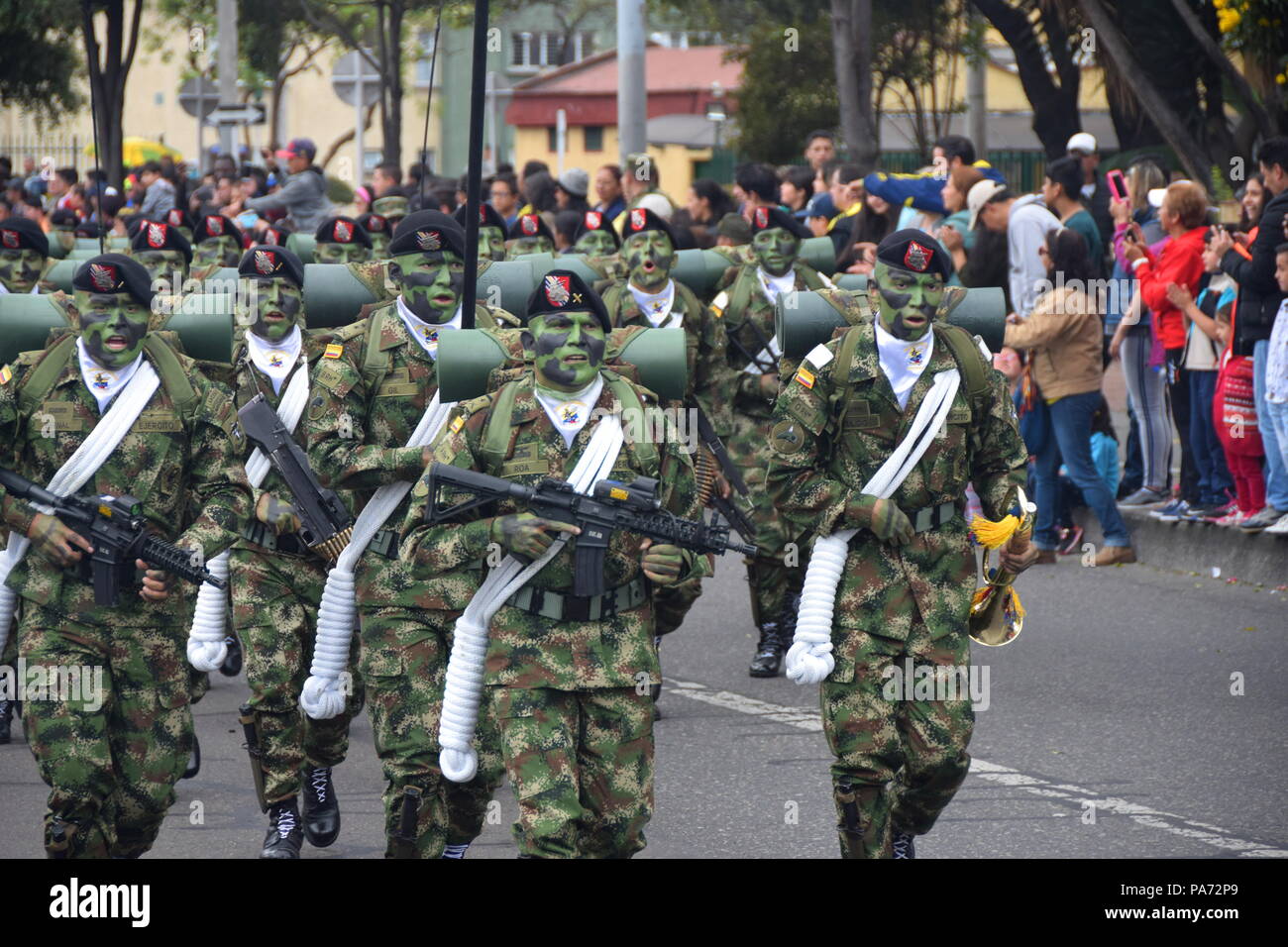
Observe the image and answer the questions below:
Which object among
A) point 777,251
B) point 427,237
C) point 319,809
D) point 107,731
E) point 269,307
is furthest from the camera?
point 777,251

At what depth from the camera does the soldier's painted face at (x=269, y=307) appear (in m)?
7.84

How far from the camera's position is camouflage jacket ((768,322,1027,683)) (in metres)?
6.41

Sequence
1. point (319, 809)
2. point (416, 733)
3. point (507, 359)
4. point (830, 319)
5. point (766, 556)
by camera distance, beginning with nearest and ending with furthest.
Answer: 1. point (507, 359)
2. point (416, 733)
3. point (830, 319)
4. point (319, 809)
5. point (766, 556)

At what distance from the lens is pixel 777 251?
10.9m

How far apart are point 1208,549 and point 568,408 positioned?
7.05 meters

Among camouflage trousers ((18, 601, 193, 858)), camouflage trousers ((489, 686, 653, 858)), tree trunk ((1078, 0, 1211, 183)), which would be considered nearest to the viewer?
camouflage trousers ((489, 686, 653, 858))

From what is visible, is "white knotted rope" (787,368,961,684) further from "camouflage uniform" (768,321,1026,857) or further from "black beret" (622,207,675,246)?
"black beret" (622,207,675,246)

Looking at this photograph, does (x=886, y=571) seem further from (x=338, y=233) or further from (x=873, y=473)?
(x=338, y=233)

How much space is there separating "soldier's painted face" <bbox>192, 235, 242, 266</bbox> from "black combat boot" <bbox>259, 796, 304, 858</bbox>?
4.85 metres

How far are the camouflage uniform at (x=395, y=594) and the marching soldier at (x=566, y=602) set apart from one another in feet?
1.07

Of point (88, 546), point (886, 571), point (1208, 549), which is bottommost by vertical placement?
point (1208, 549)

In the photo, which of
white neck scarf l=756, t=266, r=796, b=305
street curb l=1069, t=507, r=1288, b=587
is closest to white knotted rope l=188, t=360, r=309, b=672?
white neck scarf l=756, t=266, r=796, b=305

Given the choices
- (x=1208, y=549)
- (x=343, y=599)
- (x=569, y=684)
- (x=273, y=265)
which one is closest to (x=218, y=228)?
(x=273, y=265)

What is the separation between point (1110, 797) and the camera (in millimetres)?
7707
